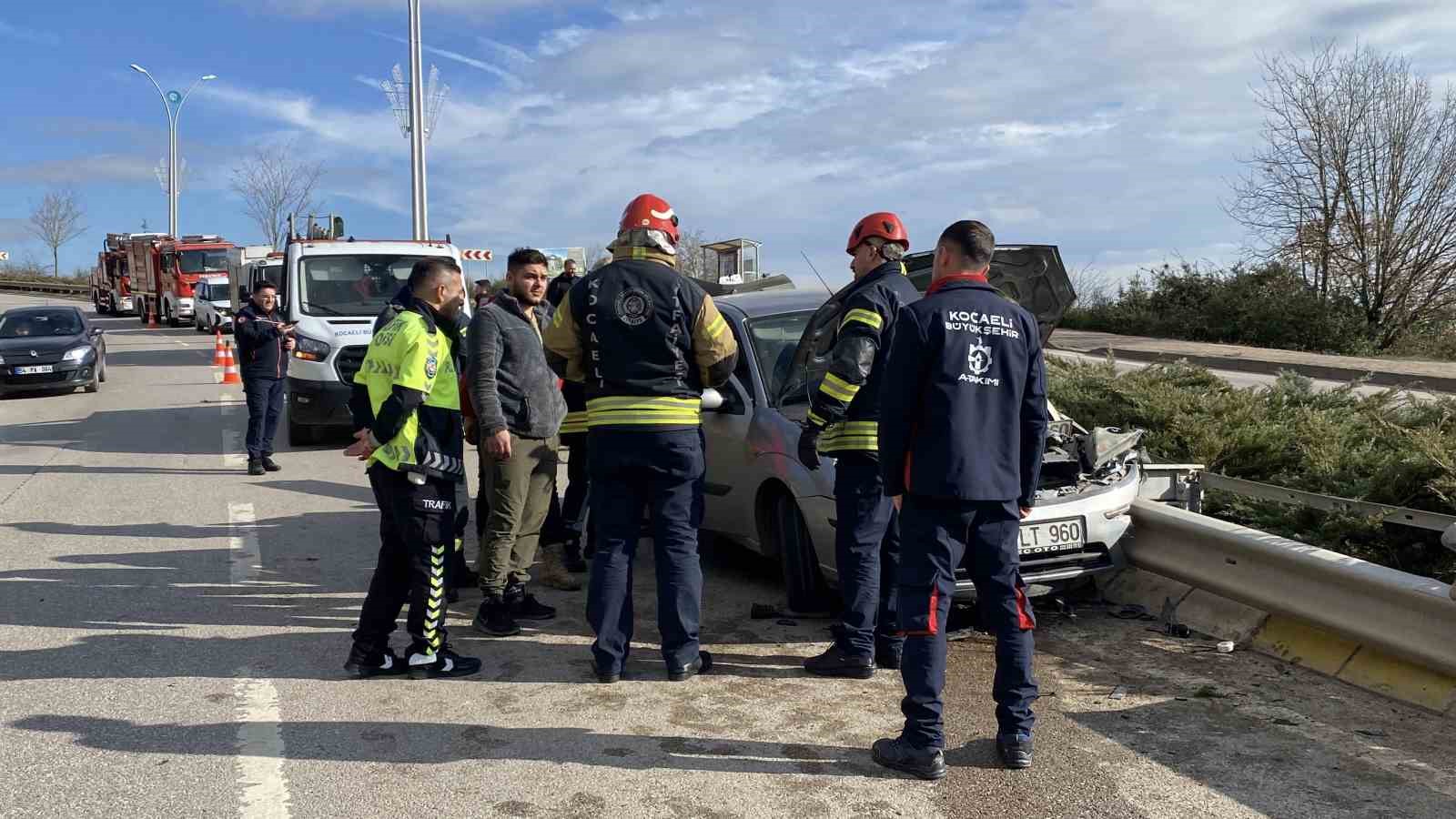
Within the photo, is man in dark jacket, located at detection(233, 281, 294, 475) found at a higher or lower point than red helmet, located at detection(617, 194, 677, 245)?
lower

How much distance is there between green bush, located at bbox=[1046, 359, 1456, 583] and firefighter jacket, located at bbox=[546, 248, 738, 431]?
3.06 m

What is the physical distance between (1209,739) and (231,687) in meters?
3.86

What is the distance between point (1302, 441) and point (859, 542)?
10.3 ft

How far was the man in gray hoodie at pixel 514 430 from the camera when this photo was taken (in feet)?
19.0

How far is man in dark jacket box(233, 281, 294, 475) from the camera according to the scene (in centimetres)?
1070

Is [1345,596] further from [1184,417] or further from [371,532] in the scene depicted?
[371,532]

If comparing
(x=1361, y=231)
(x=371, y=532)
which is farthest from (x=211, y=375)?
(x=1361, y=231)

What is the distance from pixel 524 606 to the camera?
6.12 metres

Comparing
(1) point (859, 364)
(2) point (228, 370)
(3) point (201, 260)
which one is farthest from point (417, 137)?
(1) point (859, 364)

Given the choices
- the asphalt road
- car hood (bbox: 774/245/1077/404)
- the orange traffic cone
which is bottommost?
the asphalt road

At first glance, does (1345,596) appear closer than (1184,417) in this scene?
Yes

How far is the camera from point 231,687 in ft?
16.4

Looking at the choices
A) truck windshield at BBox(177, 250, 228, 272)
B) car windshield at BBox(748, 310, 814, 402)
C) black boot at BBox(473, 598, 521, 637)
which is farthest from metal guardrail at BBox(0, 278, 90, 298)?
black boot at BBox(473, 598, 521, 637)

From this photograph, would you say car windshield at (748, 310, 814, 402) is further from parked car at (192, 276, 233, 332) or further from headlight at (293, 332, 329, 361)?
parked car at (192, 276, 233, 332)
